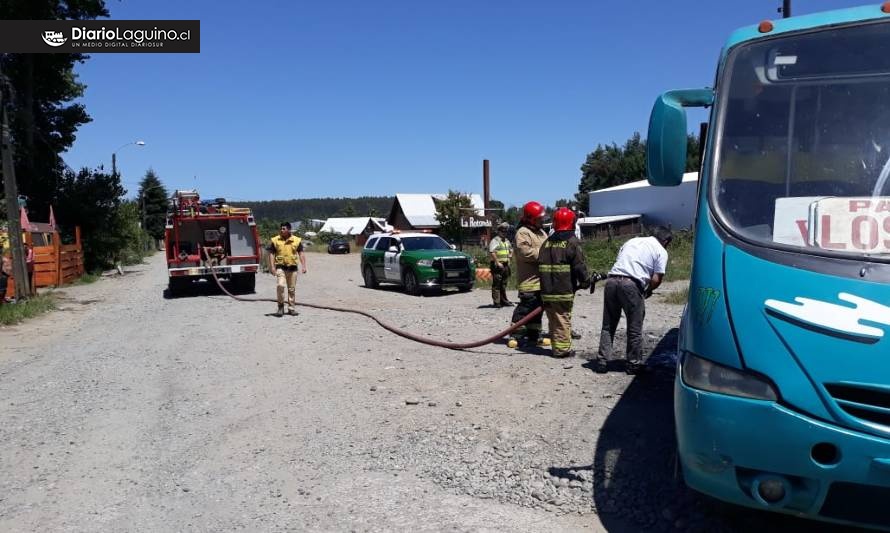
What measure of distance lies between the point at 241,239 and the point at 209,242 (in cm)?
100

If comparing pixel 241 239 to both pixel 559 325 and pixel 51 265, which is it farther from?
pixel 559 325

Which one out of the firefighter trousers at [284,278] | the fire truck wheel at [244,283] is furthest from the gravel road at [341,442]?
the fire truck wheel at [244,283]

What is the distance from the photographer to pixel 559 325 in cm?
829

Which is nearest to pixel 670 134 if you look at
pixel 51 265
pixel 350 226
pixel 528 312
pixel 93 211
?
pixel 528 312

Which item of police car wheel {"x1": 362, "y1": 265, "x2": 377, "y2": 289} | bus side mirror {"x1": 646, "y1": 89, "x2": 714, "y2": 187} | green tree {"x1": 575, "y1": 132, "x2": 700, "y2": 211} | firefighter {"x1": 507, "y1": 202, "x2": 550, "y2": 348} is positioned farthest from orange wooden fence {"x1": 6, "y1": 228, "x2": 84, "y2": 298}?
green tree {"x1": 575, "y1": 132, "x2": 700, "y2": 211}

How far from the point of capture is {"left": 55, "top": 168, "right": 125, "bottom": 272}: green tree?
32219 millimetres

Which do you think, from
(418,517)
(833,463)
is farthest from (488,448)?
(833,463)

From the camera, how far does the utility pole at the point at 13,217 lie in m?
17.7

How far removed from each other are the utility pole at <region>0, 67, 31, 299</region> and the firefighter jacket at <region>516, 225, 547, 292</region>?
1425cm

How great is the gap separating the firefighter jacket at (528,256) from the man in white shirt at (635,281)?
A: 1.80 m

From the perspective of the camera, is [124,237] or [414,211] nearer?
[124,237]

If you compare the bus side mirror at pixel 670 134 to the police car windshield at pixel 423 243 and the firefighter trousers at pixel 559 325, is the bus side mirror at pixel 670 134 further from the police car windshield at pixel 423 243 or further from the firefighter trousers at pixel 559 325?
the police car windshield at pixel 423 243

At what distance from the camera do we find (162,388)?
7.91 m

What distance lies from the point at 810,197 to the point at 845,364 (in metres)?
1.01
